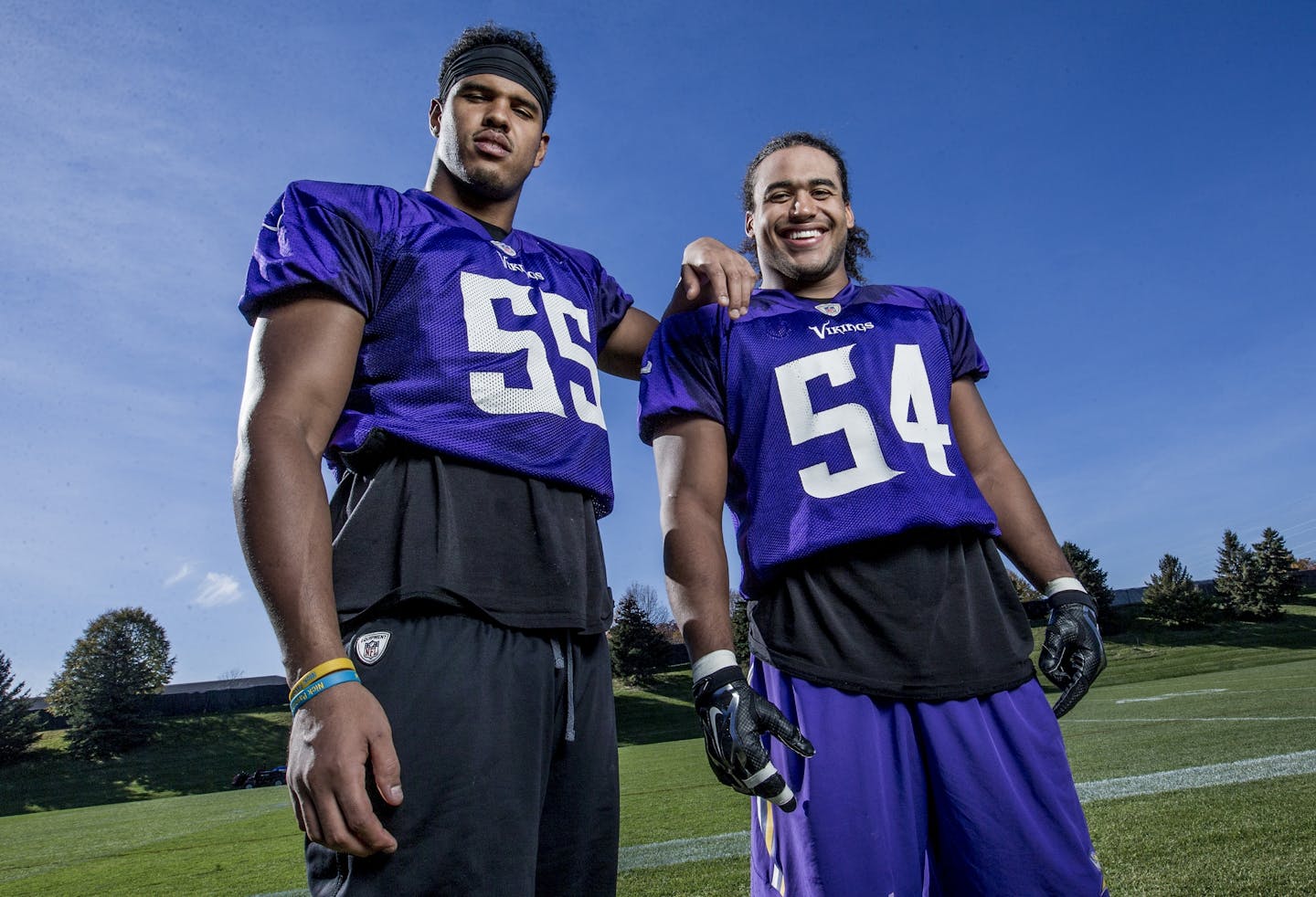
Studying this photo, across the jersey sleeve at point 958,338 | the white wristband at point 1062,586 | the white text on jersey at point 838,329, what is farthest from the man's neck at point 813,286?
the white wristband at point 1062,586

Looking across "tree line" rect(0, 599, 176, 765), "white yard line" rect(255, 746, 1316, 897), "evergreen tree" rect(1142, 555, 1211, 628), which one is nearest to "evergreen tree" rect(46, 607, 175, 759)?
"tree line" rect(0, 599, 176, 765)

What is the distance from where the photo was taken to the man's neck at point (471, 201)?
2188 mm

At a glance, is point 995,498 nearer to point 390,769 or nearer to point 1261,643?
point 390,769

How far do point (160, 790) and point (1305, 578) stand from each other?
65.7 meters

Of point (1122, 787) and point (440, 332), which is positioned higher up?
point (440, 332)

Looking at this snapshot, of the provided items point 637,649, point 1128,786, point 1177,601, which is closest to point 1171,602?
point 1177,601

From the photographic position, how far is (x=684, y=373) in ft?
7.91

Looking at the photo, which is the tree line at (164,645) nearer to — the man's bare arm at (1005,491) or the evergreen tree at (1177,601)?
the evergreen tree at (1177,601)

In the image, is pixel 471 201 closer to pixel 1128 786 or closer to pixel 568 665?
pixel 568 665

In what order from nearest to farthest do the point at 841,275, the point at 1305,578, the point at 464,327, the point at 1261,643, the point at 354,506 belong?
1. the point at 354,506
2. the point at 464,327
3. the point at 841,275
4. the point at 1261,643
5. the point at 1305,578

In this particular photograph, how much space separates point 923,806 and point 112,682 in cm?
5352

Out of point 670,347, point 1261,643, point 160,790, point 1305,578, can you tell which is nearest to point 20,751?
point 160,790

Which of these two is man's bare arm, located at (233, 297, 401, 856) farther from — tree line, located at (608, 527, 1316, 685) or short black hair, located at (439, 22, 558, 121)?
tree line, located at (608, 527, 1316, 685)

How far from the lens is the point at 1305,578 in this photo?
172 feet
